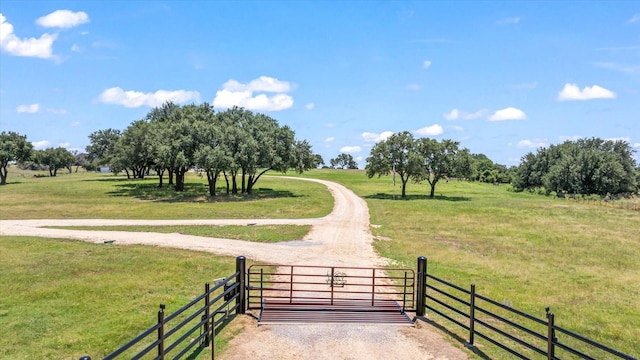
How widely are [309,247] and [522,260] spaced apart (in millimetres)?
11078

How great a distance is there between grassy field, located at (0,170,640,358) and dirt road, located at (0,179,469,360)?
4.86ft

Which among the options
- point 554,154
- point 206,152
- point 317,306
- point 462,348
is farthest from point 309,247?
point 554,154

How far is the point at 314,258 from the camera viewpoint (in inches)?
776

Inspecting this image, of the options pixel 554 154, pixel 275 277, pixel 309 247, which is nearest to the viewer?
pixel 275 277

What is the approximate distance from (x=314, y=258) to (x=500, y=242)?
45.0 feet

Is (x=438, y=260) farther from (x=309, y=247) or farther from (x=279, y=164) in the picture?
(x=279, y=164)

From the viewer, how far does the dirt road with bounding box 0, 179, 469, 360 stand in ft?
29.9

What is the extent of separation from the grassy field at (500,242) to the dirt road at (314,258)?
1.48 meters

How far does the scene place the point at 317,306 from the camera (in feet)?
39.5

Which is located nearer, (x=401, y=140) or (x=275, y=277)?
(x=275, y=277)

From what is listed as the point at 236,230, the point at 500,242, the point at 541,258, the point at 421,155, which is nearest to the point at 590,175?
the point at 421,155

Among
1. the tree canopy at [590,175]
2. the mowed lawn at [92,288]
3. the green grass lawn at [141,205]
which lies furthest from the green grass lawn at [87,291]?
the tree canopy at [590,175]

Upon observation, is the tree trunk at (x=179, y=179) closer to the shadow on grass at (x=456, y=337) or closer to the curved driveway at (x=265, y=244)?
the curved driveway at (x=265, y=244)

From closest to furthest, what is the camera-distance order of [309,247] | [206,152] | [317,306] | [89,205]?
[317,306]
[309,247]
[89,205]
[206,152]
